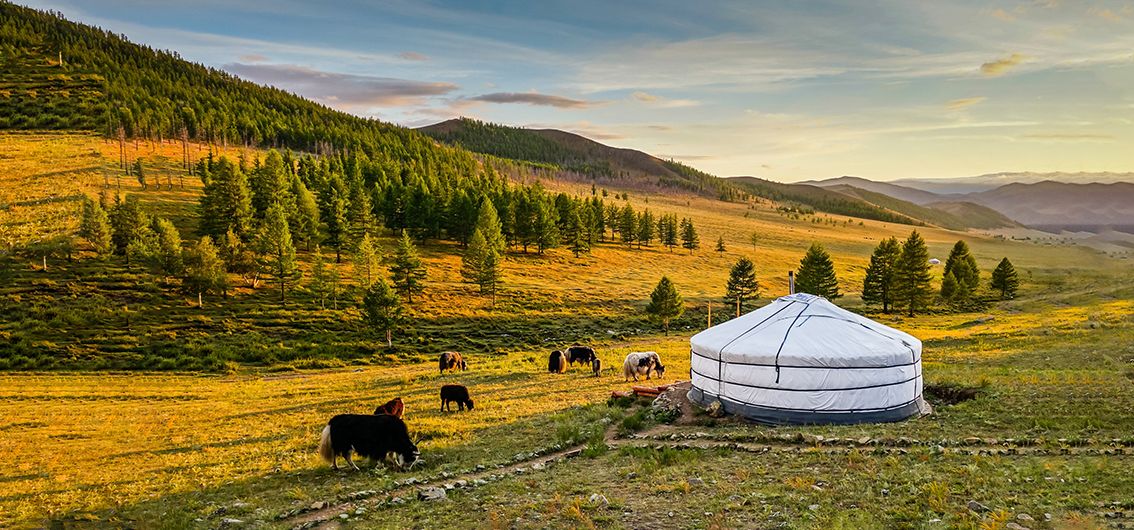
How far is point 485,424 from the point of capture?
17672 millimetres

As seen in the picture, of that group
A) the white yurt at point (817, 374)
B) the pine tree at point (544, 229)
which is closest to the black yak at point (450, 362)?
the white yurt at point (817, 374)

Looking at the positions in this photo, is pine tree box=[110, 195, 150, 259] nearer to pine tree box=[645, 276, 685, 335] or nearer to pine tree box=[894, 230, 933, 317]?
pine tree box=[645, 276, 685, 335]

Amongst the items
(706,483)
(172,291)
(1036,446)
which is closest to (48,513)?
(706,483)

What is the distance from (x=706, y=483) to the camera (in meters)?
10.5

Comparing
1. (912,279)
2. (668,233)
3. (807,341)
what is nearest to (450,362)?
(807,341)

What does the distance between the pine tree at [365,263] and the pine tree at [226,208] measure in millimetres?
12144

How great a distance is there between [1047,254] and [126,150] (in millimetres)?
194256

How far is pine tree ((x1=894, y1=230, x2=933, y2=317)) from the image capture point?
186 ft

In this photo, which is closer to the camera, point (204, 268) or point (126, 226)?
point (204, 268)

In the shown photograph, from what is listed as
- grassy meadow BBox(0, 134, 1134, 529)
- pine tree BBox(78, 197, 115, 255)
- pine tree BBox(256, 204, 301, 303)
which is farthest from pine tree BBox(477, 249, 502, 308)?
pine tree BBox(78, 197, 115, 255)

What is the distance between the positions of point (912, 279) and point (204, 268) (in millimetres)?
64064

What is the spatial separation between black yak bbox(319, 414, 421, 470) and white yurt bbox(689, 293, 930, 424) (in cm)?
956

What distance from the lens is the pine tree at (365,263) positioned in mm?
52469

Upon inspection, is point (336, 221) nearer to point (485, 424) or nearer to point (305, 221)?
point (305, 221)
